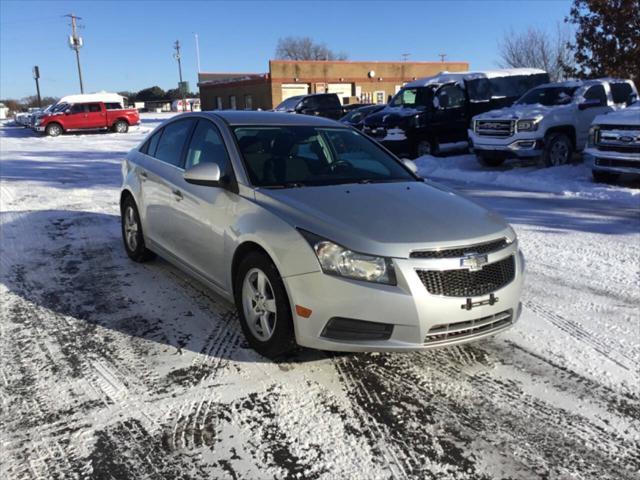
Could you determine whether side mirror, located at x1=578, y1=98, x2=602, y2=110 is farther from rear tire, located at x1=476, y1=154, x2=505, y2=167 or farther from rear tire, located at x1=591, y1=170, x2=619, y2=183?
rear tire, located at x1=591, y1=170, x2=619, y2=183

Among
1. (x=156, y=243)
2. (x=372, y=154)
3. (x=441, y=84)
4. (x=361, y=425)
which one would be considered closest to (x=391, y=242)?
(x=361, y=425)

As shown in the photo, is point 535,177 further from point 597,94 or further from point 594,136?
point 597,94

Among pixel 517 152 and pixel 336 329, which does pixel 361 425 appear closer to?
pixel 336 329

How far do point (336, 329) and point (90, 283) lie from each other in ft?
10.2

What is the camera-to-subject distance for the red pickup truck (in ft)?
94.3

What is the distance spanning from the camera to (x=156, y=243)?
534 cm

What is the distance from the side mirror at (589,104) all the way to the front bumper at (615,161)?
A: 2.27 meters

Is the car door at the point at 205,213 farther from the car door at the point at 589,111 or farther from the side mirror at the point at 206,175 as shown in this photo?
the car door at the point at 589,111

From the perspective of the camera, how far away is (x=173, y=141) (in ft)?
17.3

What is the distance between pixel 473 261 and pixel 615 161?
7945mm

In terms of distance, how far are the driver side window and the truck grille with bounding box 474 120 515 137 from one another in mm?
2462

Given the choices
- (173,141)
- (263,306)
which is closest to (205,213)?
(263,306)

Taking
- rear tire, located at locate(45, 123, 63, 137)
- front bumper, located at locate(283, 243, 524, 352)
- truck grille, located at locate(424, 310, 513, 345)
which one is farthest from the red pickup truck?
truck grille, located at locate(424, 310, 513, 345)

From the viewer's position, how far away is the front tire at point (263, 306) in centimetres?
347
